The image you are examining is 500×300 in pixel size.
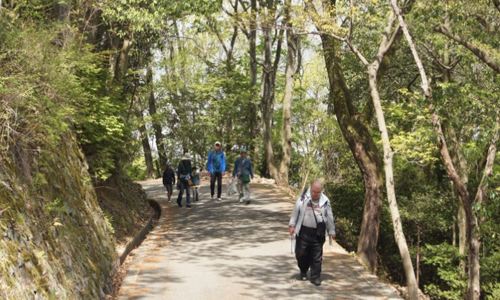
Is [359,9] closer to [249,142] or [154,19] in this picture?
[154,19]

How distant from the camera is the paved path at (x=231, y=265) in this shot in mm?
9000

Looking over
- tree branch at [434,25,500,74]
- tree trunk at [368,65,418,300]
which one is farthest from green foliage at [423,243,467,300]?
tree branch at [434,25,500,74]

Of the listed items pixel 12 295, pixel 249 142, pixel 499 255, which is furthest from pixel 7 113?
pixel 249 142

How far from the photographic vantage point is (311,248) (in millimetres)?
9359

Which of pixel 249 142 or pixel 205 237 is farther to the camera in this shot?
pixel 249 142

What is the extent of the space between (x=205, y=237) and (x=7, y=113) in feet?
26.0

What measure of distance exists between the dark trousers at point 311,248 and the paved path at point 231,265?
13.7 inches

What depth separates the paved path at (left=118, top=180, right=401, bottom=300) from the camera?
354 inches

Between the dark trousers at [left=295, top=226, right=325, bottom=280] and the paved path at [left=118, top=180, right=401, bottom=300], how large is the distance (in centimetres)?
35

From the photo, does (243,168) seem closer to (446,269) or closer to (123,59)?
Result: (123,59)

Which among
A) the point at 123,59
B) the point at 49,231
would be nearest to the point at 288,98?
the point at 123,59

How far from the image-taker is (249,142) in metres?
35.2

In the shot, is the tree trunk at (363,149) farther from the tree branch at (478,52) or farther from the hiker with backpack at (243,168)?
the hiker with backpack at (243,168)

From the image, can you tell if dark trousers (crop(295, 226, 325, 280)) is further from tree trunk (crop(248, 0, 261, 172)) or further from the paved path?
tree trunk (crop(248, 0, 261, 172))
